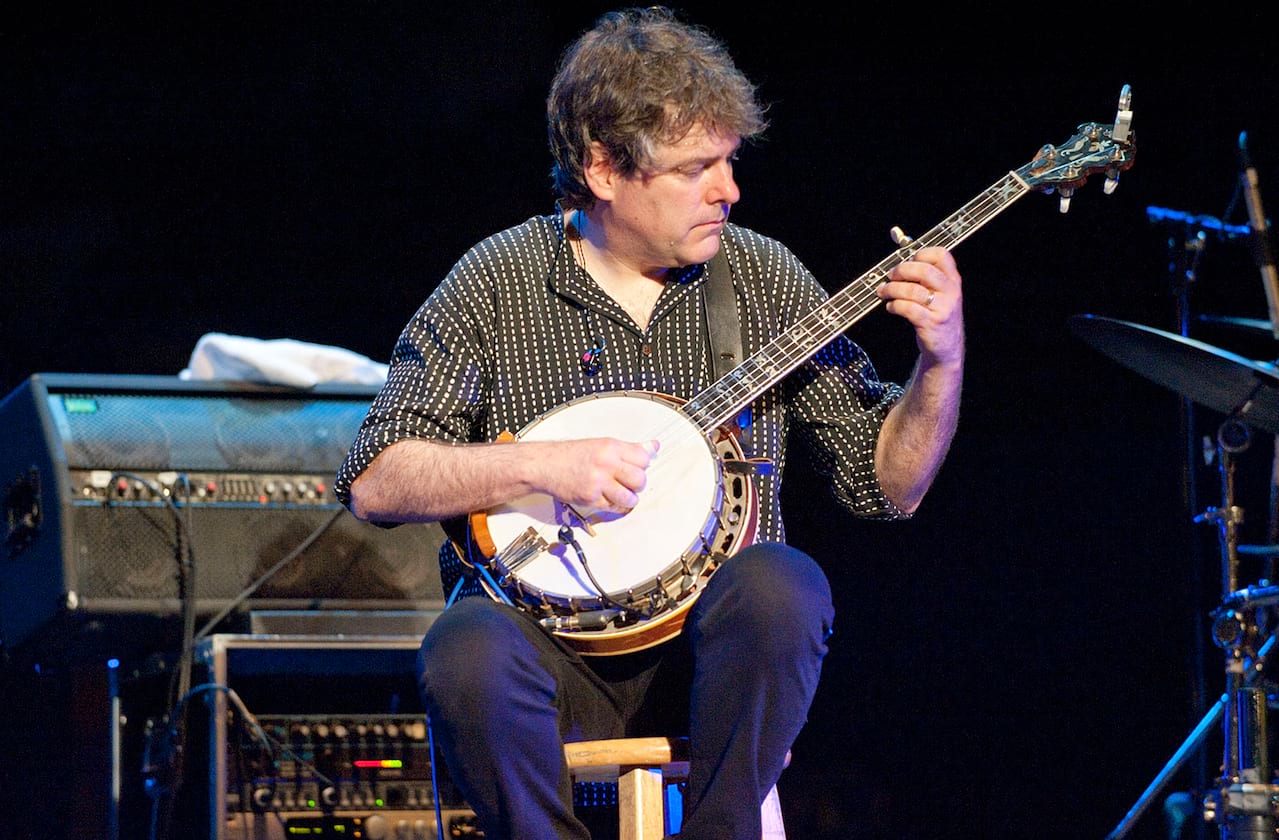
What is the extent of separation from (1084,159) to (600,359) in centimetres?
94

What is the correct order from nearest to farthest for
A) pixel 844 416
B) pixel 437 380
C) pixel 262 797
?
pixel 437 380, pixel 844 416, pixel 262 797

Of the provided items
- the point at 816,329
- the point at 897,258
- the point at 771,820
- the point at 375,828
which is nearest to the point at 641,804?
the point at 771,820

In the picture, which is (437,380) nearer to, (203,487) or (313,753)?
(313,753)

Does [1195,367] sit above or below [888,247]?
below

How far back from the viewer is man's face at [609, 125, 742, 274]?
2645mm

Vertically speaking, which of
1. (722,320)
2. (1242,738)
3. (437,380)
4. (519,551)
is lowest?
(1242,738)

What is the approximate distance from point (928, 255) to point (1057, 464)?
99.8 inches

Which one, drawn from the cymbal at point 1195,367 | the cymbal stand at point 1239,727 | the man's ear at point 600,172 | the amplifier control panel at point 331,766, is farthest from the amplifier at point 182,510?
the cymbal stand at point 1239,727

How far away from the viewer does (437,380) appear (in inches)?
103

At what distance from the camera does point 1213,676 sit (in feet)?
15.7

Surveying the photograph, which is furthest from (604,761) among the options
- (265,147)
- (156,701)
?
(265,147)

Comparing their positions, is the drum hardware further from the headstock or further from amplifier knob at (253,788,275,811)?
amplifier knob at (253,788,275,811)

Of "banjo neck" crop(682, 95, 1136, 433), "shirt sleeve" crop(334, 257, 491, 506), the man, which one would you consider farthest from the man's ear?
"banjo neck" crop(682, 95, 1136, 433)

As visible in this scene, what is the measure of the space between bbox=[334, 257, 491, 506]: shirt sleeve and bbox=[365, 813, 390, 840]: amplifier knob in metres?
0.99
